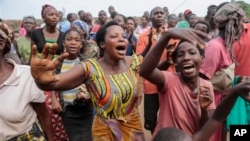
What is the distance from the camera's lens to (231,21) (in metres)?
3.55

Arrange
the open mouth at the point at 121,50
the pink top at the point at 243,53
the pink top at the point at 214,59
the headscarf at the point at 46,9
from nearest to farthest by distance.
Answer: the open mouth at the point at 121,50 → the pink top at the point at 214,59 → the pink top at the point at 243,53 → the headscarf at the point at 46,9

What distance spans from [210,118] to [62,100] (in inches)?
64.9

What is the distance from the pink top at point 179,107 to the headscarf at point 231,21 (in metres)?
1.05

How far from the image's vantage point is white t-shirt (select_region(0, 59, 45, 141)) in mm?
2568

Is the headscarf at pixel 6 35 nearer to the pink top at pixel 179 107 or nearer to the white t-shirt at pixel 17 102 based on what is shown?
the white t-shirt at pixel 17 102

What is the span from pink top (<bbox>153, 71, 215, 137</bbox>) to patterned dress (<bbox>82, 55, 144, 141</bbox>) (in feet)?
0.72

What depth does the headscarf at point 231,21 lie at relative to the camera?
11.6 feet

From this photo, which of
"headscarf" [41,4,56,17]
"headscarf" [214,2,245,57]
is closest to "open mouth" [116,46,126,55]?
"headscarf" [214,2,245,57]

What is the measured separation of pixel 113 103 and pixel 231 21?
1.48m

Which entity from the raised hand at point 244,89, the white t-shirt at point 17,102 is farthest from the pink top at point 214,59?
the white t-shirt at point 17,102

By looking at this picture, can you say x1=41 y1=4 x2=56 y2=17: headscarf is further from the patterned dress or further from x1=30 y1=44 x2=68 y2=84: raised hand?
x1=30 y1=44 x2=68 y2=84: raised hand

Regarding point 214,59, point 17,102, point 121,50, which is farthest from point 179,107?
point 17,102

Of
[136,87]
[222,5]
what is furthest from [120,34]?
[222,5]

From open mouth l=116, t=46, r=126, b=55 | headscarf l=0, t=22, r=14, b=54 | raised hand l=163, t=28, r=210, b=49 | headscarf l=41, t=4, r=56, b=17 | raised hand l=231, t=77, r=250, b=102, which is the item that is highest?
headscarf l=41, t=4, r=56, b=17
